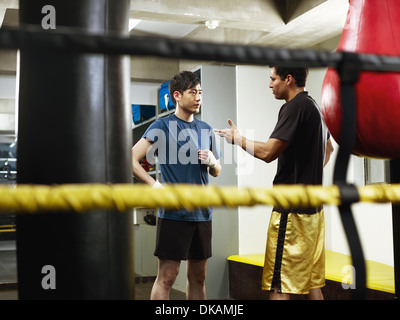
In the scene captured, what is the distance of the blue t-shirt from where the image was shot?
2.53 meters

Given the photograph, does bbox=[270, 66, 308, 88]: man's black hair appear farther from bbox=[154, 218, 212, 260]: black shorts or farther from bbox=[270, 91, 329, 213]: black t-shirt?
bbox=[154, 218, 212, 260]: black shorts

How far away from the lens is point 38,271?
86cm

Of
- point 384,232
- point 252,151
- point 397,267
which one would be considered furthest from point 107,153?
point 384,232

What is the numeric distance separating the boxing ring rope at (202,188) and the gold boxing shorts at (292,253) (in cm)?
154

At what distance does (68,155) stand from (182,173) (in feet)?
5.79

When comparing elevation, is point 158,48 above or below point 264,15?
below

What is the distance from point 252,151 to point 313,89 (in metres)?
3.00

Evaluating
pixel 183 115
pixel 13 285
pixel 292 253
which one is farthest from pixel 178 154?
pixel 13 285

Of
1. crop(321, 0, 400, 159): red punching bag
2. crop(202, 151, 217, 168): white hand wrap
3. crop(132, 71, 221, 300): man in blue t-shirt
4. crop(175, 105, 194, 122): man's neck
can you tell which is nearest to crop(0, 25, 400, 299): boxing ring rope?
crop(321, 0, 400, 159): red punching bag

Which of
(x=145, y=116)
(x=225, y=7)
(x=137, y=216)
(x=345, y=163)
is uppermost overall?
(x=225, y=7)

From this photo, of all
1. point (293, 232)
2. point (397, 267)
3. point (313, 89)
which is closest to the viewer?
point (397, 267)

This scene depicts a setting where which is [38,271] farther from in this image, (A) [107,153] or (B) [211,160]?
(B) [211,160]

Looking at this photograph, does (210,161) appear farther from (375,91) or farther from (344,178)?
(344,178)

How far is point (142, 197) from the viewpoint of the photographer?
51 centimetres
